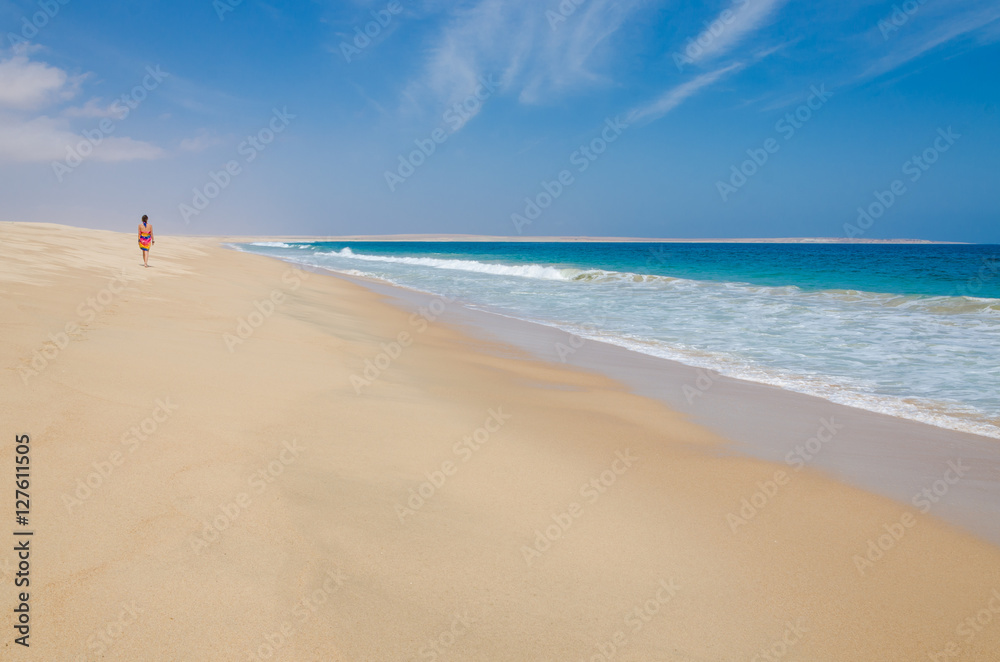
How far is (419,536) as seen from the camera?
289cm

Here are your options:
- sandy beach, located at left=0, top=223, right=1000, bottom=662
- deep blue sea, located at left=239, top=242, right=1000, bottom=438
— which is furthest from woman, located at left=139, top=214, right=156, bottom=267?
sandy beach, located at left=0, top=223, right=1000, bottom=662

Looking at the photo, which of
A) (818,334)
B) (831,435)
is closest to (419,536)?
(831,435)

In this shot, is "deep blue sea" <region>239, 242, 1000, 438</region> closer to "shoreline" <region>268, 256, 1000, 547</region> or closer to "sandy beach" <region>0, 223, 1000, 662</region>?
"shoreline" <region>268, 256, 1000, 547</region>

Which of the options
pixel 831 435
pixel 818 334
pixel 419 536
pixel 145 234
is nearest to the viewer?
pixel 419 536

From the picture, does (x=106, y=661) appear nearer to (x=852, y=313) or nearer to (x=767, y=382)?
(x=767, y=382)

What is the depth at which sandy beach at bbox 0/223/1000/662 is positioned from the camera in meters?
2.18

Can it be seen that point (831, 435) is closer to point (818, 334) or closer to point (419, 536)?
point (419, 536)

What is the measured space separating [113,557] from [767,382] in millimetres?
7514

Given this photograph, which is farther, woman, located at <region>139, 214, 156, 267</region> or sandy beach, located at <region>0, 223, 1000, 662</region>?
woman, located at <region>139, 214, 156, 267</region>

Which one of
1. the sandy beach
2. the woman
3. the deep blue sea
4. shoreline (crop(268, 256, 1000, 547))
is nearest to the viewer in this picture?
the sandy beach

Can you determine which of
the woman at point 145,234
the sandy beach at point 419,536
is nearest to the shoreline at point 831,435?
the sandy beach at point 419,536

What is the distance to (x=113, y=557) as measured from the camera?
91.0 inches

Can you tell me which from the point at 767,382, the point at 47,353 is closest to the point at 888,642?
the point at 767,382

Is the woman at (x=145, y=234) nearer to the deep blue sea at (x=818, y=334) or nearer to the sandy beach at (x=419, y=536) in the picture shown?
the deep blue sea at (x=818, y=334)
